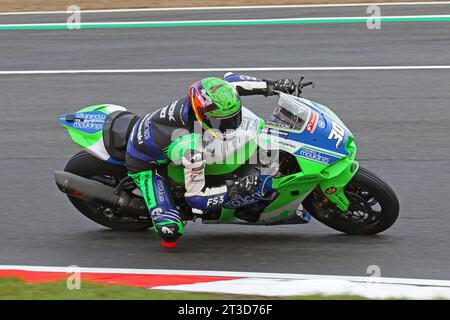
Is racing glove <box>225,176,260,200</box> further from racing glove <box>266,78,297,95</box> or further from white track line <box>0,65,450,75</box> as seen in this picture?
white track line <box>0,65,450,75</box>

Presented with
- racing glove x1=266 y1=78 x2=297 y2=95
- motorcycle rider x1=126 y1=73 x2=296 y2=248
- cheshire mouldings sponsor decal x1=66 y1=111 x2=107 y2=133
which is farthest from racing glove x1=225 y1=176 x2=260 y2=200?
cheshire mouldings sponsor decal x1=66 y1=111 x2=107 y2=133

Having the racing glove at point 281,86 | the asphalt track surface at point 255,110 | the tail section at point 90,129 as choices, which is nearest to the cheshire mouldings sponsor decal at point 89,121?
the tail section at point 90,129

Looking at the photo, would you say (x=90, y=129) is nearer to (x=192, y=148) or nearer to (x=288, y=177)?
(x=192, y=148)

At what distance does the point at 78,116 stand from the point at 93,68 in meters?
5.69

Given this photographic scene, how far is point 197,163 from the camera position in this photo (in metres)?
6.91

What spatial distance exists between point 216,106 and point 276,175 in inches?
30.1

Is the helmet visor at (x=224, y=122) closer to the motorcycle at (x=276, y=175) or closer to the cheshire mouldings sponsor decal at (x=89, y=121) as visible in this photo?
the motorcycle at (x=276, y=175)

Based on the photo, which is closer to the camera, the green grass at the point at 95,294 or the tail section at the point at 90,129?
the green grass at the point at 95,294

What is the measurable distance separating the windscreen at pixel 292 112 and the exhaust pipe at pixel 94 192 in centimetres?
129

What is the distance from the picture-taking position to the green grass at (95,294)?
6133mm

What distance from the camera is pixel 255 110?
11.2 metres

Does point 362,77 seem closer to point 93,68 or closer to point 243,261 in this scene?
point 93,68

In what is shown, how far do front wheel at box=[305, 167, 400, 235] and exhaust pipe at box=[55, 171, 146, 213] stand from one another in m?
1.34
